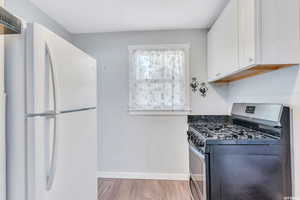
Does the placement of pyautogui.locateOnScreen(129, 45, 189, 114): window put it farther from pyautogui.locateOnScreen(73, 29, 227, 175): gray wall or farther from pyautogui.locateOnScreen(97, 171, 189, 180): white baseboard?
pyautogui.locateOnScreen(97, 171, 189, 180): white baseboard

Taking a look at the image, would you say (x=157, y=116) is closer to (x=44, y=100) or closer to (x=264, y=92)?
(x=264, y=92)

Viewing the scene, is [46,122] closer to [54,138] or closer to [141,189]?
[54,138]

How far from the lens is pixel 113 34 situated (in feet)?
10.6

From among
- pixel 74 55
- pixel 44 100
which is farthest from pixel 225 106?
pixel 44 100

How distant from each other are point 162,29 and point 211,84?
116 cm

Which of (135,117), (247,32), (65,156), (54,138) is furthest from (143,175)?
(247,32)

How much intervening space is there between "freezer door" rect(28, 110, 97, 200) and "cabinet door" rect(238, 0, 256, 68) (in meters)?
1.40

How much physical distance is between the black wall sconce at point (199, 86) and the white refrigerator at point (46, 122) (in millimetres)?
2024

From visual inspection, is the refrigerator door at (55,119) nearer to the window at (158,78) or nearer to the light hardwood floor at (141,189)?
the light hardwood floor at (141,189)

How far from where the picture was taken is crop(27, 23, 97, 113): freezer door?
1.08 meters

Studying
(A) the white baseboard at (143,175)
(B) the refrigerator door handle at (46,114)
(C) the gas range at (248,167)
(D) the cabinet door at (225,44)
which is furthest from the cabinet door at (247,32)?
(A) the white baseboard at (143,175)

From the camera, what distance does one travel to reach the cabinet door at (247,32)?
1512 millimetres

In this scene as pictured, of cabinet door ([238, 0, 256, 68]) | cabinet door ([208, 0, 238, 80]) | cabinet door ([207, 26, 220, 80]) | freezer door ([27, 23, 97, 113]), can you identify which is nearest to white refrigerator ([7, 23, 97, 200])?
freezer door ([27, 23, 97, 113])

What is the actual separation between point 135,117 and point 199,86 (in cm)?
113
